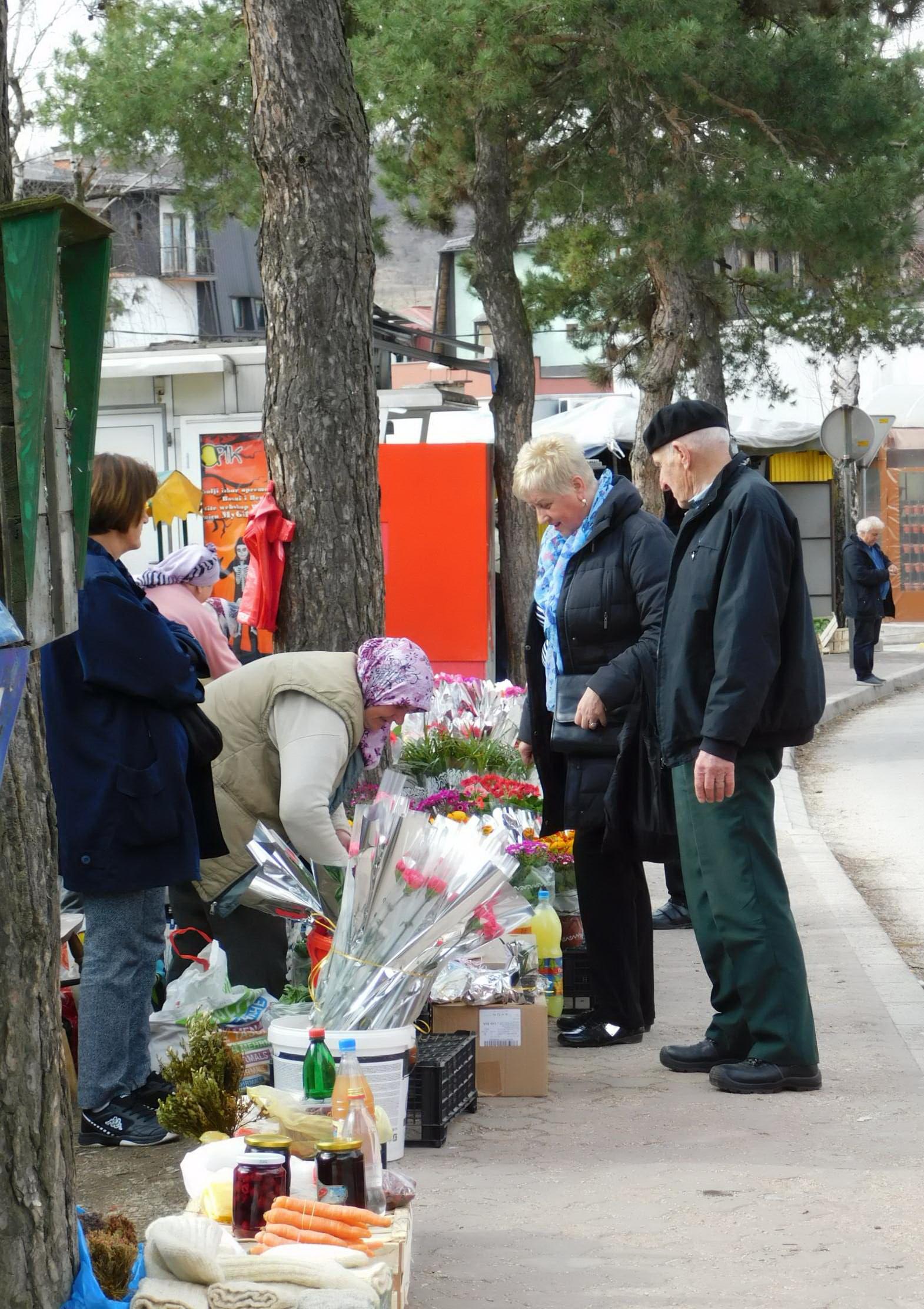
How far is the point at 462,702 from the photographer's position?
751 centimetres

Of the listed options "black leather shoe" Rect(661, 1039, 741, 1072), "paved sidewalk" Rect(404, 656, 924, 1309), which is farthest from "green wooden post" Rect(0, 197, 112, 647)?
"black leather shoe" Rect(661, 1039, 741, 1072)

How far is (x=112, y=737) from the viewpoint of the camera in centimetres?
422

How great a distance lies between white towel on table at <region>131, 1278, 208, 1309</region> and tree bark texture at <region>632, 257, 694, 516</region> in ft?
44.2

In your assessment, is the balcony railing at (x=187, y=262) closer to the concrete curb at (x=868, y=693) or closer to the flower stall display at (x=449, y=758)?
the concrete curb at (x=868, y=693)

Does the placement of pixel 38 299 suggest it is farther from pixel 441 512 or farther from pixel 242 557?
pixel 242 557

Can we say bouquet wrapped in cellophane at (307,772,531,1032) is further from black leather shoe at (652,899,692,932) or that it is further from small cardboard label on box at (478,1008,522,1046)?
black leather shoe at (652,899,692,932)

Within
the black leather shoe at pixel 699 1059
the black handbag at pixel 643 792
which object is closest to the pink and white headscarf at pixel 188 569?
the black handbag at pixel 643 792

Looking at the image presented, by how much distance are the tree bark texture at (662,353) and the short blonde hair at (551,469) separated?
10618mm

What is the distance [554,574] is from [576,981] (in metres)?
1.39

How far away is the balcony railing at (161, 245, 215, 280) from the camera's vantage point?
44.2 m

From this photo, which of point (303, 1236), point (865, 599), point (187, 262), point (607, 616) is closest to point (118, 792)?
point (303, 1236)

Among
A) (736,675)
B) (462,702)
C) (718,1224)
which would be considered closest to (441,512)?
(462,702)

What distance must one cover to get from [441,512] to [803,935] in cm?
695

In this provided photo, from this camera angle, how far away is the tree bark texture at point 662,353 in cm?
1617
